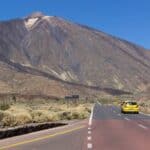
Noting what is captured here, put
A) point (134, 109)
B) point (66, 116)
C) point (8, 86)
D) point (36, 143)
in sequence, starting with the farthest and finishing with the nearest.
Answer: point (8, 86)
point (134, 109)
point (66, 116)
point (36, 143)

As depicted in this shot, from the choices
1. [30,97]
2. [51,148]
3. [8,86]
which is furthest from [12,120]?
[8,86]

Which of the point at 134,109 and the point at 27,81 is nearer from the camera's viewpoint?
the point at 134,109

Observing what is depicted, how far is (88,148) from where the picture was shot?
16281 millimetres

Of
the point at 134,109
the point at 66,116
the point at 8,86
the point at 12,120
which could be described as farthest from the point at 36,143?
the point at 8,86

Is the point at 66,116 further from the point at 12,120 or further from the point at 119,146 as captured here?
the point at 119,146

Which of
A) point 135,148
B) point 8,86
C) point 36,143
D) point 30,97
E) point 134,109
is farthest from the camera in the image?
point 8,86

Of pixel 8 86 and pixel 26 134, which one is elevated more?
pixel 8 86

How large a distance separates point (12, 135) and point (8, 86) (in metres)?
149

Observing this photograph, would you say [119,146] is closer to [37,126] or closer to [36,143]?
[36,143]

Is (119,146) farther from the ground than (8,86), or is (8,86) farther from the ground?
(8,86)

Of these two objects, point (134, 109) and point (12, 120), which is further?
point (134, 109)

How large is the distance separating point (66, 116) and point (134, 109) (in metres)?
12.8

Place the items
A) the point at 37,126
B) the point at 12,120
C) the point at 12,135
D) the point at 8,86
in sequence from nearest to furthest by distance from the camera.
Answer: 1. the point at 12,135
2. the point at 37,126
3. the point at 12,120
4. the point at 8,86

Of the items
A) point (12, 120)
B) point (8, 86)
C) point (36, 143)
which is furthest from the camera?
point (8, 86)
